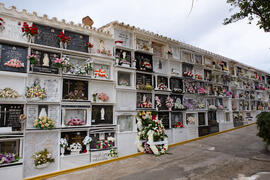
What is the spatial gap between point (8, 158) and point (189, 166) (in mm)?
7715

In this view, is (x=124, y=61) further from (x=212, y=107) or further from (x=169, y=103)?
(x=212, y=107)

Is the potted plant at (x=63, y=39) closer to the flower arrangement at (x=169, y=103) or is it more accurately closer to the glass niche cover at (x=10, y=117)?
the glass niche cover at (x=10, y=117)

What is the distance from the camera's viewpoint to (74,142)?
8086mm

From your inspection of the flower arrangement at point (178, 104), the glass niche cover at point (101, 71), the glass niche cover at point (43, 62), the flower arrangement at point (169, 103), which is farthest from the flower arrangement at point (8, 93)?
the flower arrangement at point (178, 104)

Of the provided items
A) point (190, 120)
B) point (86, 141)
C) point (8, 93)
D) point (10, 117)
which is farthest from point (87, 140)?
point (190, 120)

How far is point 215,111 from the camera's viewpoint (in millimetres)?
16078

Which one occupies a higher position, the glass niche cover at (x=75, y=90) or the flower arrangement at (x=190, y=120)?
the glass niche cover at (x=75, y=90)

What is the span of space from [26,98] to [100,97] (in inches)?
134

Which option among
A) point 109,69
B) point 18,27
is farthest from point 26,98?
point 109,69

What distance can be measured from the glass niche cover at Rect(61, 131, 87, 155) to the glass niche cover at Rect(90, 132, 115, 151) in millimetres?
475

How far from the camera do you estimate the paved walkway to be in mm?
6957

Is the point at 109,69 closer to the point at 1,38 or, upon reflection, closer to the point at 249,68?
the point at 1,38

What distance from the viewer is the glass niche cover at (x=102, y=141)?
8.65 meters

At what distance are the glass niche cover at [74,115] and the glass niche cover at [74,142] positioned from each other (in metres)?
0.48
